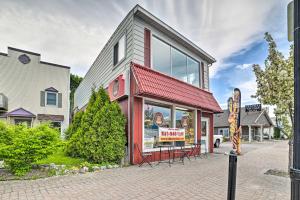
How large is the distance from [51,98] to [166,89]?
49.1ft

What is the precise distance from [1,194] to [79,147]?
14.2 feet

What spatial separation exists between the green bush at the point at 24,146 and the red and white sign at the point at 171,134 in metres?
4.68

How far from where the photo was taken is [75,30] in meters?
13.2

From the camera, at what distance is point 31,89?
19.6m

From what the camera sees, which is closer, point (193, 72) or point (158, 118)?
point (158, 118)

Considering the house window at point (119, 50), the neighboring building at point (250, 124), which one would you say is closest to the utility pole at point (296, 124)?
the house window at point (119, 50)

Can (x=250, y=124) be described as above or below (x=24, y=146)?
below

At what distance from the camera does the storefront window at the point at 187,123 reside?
37.9 ft

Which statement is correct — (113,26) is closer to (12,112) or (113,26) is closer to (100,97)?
(100,97)

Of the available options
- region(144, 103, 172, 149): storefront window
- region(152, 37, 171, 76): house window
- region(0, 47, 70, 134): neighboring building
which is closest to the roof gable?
region(0, 47, 70, 134): neighboring building

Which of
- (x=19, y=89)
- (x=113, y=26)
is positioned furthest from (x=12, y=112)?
(x=113, y=26)

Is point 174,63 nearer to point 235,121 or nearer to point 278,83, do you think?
point 278,83

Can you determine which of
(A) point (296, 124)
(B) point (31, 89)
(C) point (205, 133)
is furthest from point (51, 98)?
(A) point (296, 124)

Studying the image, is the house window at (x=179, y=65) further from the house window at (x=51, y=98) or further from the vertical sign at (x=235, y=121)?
the house window at (x=51, y=98)
